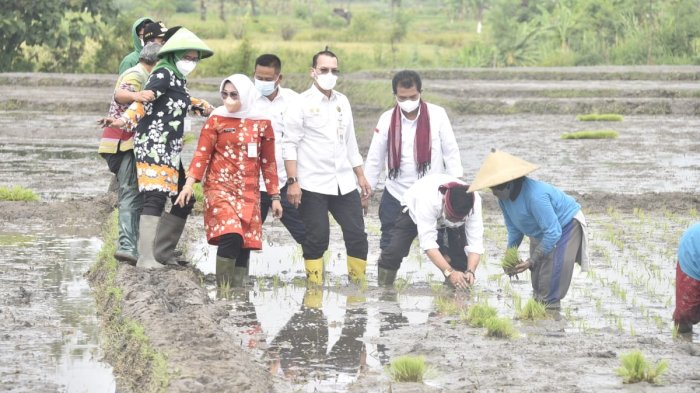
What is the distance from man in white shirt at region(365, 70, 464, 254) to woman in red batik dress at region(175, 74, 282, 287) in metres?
1.05

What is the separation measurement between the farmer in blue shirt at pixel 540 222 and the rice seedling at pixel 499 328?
93 centimetres

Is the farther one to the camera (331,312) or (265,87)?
(265,87)

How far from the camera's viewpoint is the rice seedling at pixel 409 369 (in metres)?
6.34

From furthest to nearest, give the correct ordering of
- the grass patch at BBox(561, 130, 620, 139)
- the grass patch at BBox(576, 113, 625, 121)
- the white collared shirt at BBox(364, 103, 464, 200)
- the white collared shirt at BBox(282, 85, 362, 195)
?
the grass patch at BBox(576, 113, 625, 121), the grass patch at BBox(561, 130, 620, 139), the white collared shirt at BBox(364, 103, 464, 200), the white collared shirt at BBox(282, 85, 362, 195)

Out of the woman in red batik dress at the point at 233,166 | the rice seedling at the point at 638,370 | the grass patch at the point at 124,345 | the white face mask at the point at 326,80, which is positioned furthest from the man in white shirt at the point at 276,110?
the rice seedling at the point at 638,370

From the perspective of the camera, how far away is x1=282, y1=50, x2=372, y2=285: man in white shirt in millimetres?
9109

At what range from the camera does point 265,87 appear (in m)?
9.46

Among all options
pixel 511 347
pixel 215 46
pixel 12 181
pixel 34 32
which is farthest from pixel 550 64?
pixel 511 347

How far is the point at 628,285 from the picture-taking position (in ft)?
31.4

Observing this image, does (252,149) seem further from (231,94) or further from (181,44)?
(181,44)

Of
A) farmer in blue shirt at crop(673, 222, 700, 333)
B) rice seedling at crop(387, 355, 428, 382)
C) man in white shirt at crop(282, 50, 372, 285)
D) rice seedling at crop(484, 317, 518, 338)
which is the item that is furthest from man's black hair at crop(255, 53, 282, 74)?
rice seedling at crop(387, 355, 428, 382)

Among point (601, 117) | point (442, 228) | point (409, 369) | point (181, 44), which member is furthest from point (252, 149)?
point (601, 117)

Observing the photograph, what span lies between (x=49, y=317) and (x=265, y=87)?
2.47 m

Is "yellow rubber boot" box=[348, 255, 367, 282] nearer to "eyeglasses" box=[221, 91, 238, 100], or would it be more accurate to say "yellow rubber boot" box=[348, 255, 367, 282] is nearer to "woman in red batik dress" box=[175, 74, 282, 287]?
"woman in red batik dress" box=[175, 74, 282, 287]
